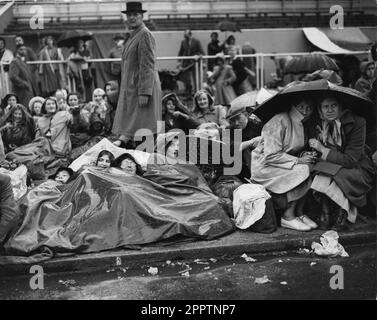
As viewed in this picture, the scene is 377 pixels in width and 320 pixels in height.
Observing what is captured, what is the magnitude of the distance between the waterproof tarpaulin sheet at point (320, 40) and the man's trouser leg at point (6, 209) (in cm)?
1242

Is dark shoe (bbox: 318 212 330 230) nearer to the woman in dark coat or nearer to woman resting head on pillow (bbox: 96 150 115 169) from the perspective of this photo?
the woman in dark coat

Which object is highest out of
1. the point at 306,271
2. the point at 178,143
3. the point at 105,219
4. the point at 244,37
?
the point at 244,37

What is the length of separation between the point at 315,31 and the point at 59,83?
864 cm

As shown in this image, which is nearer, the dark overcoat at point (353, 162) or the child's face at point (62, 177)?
the dark overcoat at point (353, 162)

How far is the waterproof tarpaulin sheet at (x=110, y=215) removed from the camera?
17.5 ft

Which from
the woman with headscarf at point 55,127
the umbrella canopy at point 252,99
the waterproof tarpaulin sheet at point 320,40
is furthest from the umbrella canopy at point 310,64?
the waterproof tarpaulin sheet at point 320,40

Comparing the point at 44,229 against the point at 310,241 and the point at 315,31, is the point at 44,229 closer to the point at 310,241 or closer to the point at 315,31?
the point at 310,241

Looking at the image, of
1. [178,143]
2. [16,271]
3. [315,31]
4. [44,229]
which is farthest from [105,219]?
[315,31]

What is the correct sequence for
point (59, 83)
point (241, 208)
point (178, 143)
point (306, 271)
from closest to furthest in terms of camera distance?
point (306, 271) → point (241, 208) → point (178, 143) → point (59, 83)

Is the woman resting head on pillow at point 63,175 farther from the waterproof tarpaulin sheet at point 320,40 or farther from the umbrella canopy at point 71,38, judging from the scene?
the waterproof tarpaulin sheet at point 320,40

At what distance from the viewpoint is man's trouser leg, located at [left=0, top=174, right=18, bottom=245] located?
505cm

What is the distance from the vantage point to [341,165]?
19.0 feet
